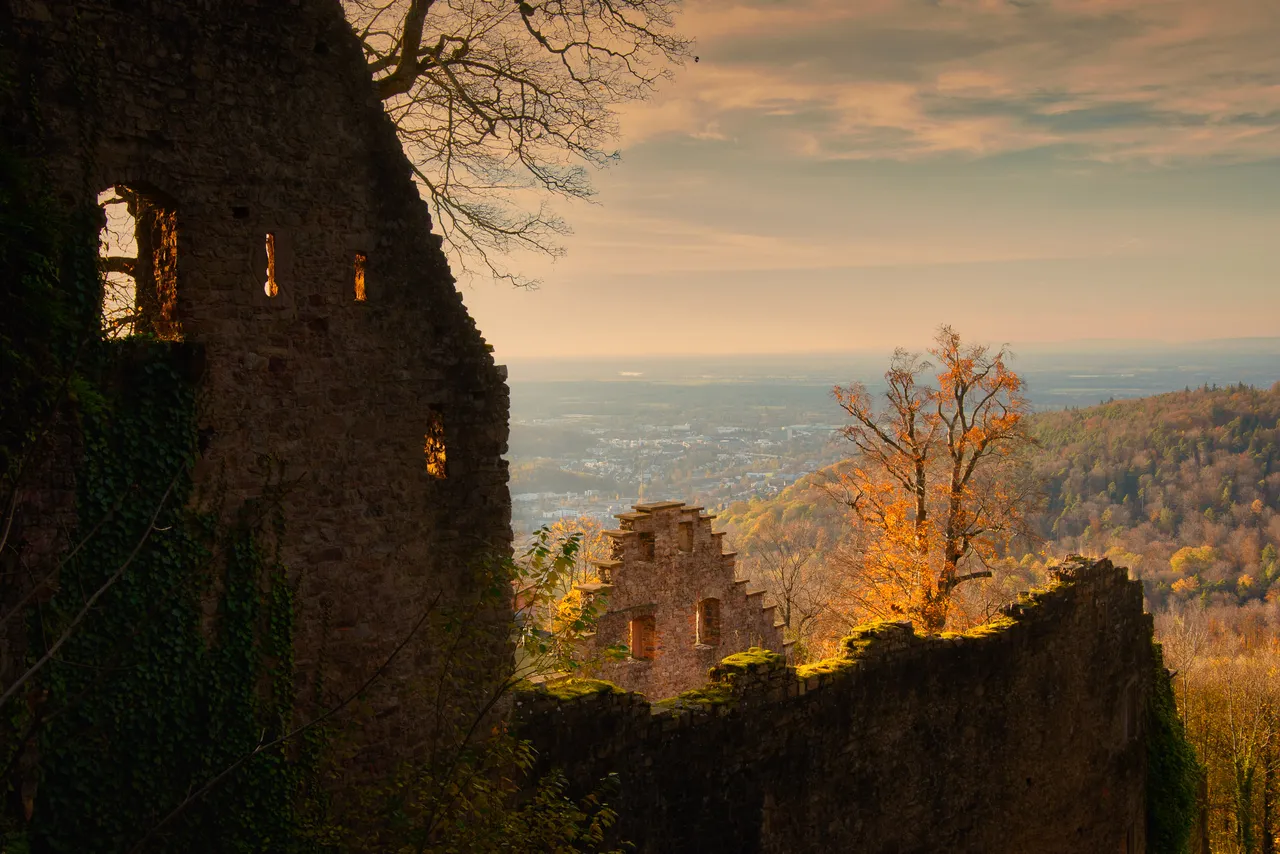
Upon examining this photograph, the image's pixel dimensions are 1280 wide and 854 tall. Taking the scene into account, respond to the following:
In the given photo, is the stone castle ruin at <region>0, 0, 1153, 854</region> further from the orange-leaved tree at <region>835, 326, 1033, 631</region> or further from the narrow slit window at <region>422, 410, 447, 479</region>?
the orange-leaved tree at <region>835, 326, 1033, 631</region>

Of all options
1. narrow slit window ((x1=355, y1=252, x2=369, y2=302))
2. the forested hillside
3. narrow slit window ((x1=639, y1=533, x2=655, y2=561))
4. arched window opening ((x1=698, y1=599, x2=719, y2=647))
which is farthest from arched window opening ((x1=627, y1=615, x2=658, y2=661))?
the forested hillside

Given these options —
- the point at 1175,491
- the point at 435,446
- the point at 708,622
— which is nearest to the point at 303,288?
the point at 435,446

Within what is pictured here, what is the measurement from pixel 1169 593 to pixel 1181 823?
197 ft

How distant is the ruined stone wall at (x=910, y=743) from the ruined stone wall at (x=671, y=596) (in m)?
10.6

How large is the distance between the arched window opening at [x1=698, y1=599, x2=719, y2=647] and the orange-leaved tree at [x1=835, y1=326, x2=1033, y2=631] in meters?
6.67

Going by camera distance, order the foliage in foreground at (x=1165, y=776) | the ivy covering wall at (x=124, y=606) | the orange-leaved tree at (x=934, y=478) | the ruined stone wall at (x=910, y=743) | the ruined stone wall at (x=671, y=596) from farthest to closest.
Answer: the orange-leaved tree at (x=934, y=478) < the ruined stone wall at (x=671, y=596) < the foliage in foreground at (x=1165, y=776) < the ruined stone wall at (x=910, y=743) < the ivy covering wall at (x=124, y=606)

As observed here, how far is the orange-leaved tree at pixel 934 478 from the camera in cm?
3200

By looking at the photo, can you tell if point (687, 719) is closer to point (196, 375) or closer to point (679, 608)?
point (196, 375)

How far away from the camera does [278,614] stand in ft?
32.2

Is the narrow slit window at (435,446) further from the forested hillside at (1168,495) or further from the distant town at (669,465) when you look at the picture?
the forested hillside at (1168,495)

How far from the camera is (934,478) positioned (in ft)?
111

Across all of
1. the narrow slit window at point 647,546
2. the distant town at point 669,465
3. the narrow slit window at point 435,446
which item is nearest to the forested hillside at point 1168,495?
the distant town at point 669,465

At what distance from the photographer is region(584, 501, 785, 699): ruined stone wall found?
26.7 m

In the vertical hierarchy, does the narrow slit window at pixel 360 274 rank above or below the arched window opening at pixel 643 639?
above
